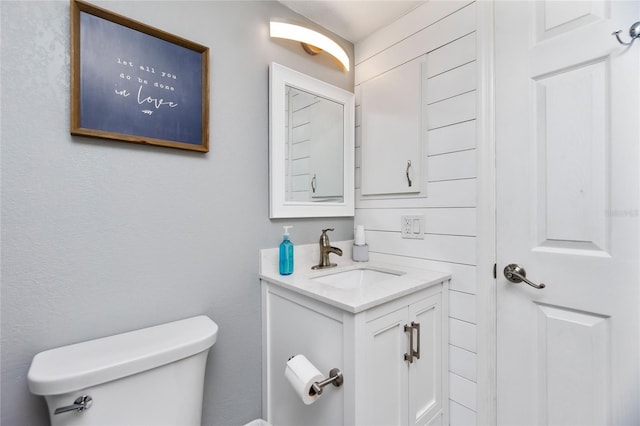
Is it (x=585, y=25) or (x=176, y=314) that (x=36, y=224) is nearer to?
(x=176, y=314)

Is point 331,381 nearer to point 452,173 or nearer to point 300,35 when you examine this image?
point 452,173

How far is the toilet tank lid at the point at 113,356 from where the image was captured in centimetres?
70

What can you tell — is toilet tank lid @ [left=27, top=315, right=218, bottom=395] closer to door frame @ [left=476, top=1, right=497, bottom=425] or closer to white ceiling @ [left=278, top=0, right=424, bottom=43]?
door frame @ [left=476, top=1, right=497, bottom=425]

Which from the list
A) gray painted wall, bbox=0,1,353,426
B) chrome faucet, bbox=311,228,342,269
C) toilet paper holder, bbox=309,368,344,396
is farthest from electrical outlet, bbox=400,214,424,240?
toilet paper holder, bbox=309,368,344,396

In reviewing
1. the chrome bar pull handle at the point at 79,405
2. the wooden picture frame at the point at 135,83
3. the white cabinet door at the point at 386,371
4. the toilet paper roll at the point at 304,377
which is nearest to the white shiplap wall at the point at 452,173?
the white cabinet door at the point at 386,371

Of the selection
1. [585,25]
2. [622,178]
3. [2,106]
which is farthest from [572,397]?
[2,106]

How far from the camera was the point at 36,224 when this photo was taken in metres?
0.82

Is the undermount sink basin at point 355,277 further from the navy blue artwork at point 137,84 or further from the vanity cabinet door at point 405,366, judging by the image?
the navy blue artwork at point 137,84

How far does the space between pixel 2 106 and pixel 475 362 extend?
1.85 metres

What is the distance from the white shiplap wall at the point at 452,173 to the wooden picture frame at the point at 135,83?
1010mm

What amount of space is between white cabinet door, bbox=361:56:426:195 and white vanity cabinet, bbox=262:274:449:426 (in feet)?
1.81

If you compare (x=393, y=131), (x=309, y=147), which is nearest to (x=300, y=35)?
(x=309, y=147)

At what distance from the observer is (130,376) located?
80 centimetres

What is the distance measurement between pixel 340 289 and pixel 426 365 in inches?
19.9
